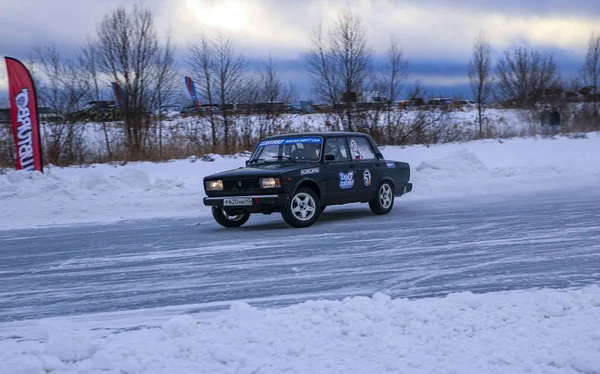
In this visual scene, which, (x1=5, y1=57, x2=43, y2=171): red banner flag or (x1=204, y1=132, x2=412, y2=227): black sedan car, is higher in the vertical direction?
(x1=5, y1=57, x2=43, y2=171): red banner flag

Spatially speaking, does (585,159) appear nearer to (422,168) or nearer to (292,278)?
(422,168)

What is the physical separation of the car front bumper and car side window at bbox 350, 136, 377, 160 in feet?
7.43

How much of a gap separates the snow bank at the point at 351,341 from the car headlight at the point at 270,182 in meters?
5.44

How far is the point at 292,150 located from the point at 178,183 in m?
6.39

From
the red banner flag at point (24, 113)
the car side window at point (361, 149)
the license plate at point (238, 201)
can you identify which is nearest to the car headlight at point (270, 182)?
the license plate at point (238, 201)

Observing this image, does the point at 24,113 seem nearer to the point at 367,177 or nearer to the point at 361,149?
the point at 361,149

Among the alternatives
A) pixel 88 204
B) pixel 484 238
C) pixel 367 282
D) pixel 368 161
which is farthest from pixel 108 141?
pixel 367 282

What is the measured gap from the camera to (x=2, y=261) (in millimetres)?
9375

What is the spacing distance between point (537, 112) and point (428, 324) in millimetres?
34613

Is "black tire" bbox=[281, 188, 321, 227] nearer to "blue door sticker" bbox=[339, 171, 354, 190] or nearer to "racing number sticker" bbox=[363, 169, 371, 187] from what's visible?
"blue door sticker" bbox=[339, 171, 354, 190]

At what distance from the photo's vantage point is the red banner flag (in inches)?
703

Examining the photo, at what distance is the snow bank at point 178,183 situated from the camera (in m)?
14.8

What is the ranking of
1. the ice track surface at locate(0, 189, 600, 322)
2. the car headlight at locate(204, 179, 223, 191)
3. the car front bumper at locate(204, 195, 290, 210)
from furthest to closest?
the car headlight at locate(204, 179, 223, 191), the car front bumper at locate(204, 195, 290, 210), the ice track surface at locate(0, 189, 600, 322)

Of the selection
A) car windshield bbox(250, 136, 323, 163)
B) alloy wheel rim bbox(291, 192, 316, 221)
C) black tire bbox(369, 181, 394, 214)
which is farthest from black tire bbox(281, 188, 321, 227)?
black tire bbox(369, 181, 394, 214)
